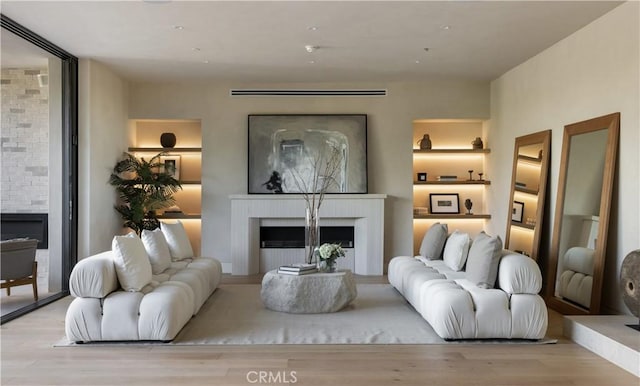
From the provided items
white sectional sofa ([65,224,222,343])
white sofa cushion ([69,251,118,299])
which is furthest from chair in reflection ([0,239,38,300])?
white sofa cushion ([69,251,118,299])

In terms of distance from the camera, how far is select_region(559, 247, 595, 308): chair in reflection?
509 centimetres

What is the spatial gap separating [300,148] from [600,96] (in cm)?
426

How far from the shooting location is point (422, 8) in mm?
4879

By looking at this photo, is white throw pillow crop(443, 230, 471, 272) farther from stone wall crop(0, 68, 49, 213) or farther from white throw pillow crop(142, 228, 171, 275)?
stone wall crop(0, 68, 49, 213)

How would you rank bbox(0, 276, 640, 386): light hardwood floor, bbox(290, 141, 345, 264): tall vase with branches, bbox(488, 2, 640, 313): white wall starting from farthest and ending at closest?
1. bbox(290, 141, 345, 264): tall vase with branches
2. bbox(488, 2, 640, 313): white wall
3. bbox(0, 276, 640, 386): light hardwood floor

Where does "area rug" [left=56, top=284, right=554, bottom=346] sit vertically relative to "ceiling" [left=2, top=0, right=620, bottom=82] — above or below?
below

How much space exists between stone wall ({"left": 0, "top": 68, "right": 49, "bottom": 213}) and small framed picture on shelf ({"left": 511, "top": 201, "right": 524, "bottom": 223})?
5.93 m

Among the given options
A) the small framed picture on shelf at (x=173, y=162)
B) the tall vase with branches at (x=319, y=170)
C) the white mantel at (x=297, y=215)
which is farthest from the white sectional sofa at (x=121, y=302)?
the small framed picture on shelf at (x=173, y=162)

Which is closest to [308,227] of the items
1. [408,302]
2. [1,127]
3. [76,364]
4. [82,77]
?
[408,302]

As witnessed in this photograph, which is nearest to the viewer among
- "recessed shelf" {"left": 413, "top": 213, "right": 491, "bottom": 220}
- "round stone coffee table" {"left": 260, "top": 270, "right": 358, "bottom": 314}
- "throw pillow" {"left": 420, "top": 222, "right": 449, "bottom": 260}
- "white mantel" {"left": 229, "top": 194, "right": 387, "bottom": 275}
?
"round stone coffee table" {"left": 260, "top": 270, "right": 358, "bottom": 314}

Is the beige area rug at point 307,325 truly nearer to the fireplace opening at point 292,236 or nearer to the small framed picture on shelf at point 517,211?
the small framed picture on shelf at point 517,211

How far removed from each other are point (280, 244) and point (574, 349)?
15.9 feet

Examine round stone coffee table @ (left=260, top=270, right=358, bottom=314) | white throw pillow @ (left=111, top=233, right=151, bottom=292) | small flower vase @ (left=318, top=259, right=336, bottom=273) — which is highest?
white throw pillow @ (left=111, top=233, right=151, bottom=292)

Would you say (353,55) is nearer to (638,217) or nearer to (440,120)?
(440,120)
